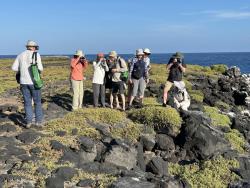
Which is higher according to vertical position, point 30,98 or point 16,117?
point 30,98

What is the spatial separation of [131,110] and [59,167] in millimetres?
7363

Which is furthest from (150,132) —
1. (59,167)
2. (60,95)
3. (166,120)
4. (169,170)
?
(60,95)

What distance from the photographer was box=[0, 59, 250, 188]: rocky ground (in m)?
12.5

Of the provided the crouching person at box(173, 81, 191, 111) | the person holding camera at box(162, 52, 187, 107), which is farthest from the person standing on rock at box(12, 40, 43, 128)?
the crouching person at box(173, 81, 191, 111)

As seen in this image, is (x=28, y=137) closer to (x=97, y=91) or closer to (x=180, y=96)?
(x=97, y=91)

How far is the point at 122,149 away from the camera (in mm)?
14523

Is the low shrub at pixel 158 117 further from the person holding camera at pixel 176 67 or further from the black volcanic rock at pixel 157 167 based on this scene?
the black volcanic rock at pixel 157 167

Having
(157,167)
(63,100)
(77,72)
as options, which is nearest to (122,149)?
(157,167)

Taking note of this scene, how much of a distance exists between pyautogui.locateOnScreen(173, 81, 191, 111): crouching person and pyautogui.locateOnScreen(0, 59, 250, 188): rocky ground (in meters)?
1.41

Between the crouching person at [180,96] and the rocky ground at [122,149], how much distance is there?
141cm

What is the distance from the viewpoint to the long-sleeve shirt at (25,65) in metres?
16.0

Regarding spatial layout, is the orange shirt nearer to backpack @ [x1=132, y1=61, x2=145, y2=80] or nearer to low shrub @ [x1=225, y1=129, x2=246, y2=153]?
backpack @ [x1=132, y1=61, x2=145, y2=80]

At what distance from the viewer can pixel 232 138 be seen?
18453 mm

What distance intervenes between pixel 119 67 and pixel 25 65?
5.18 metres
